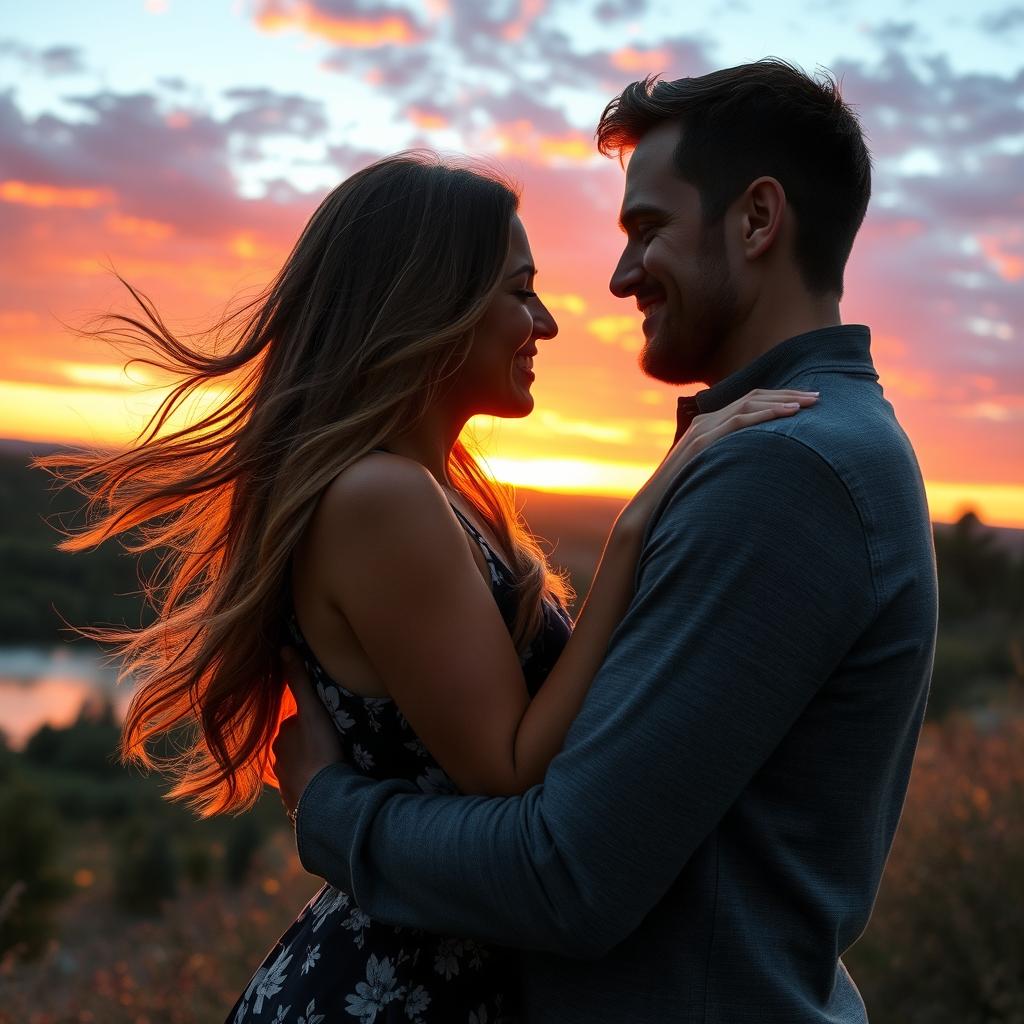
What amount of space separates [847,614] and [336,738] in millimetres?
913

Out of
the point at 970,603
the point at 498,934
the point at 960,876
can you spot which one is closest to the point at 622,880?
the point at 498,934

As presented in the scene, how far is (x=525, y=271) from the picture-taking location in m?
2.18

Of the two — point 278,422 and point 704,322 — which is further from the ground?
point 704,322

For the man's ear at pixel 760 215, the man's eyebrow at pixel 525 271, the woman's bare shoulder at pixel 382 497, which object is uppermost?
the man's ear at pixel 760 215

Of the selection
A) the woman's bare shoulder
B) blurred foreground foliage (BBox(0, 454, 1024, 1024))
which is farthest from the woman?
blurred foreground foliage (BBox(0, 454, 1024, 1024))

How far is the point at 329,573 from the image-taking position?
1.83 metres

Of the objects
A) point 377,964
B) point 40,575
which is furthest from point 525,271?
point 40,575

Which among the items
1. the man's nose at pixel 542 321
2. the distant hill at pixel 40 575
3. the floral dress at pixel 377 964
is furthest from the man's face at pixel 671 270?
the distant hill at pixel 40 575

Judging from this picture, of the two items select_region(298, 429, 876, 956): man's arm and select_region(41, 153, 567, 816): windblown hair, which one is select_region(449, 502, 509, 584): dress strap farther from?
select_region(298, 429, 876, 956): man's arm

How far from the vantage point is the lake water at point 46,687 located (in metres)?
54.8

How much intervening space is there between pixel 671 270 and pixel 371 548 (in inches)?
29.2

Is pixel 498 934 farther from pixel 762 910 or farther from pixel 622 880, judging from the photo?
pixel 762 910

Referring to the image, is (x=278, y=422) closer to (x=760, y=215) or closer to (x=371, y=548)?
(x=371, y=548)

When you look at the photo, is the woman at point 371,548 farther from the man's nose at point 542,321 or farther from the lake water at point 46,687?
the lake water at point 46,687
